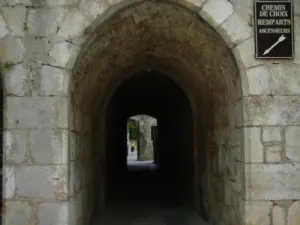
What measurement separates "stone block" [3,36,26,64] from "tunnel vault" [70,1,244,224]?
514 mm

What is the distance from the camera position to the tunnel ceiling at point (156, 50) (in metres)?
4.14

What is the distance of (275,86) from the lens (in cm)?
395

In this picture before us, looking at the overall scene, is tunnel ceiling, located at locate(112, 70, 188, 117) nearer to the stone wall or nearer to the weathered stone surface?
the weathered stone surface

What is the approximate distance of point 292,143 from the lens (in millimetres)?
3920

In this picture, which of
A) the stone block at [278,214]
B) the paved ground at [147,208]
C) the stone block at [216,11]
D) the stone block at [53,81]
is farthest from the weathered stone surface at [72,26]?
the paved ground at [147,208]

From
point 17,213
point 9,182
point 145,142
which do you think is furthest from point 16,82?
point 145,142

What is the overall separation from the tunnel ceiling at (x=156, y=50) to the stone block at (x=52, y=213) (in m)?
1.02

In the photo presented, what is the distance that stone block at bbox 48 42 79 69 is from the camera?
12.7 ft

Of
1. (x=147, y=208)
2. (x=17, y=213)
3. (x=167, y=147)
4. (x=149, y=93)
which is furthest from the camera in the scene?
(x=167, y=147)

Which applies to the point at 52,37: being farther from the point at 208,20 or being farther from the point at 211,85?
the point at 211,85

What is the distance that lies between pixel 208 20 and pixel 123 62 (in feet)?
5.87

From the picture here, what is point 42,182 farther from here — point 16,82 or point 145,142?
point 145,142

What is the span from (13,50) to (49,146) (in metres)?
0.94

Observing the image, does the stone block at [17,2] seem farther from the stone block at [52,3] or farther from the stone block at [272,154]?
the stone block at [272,154]
